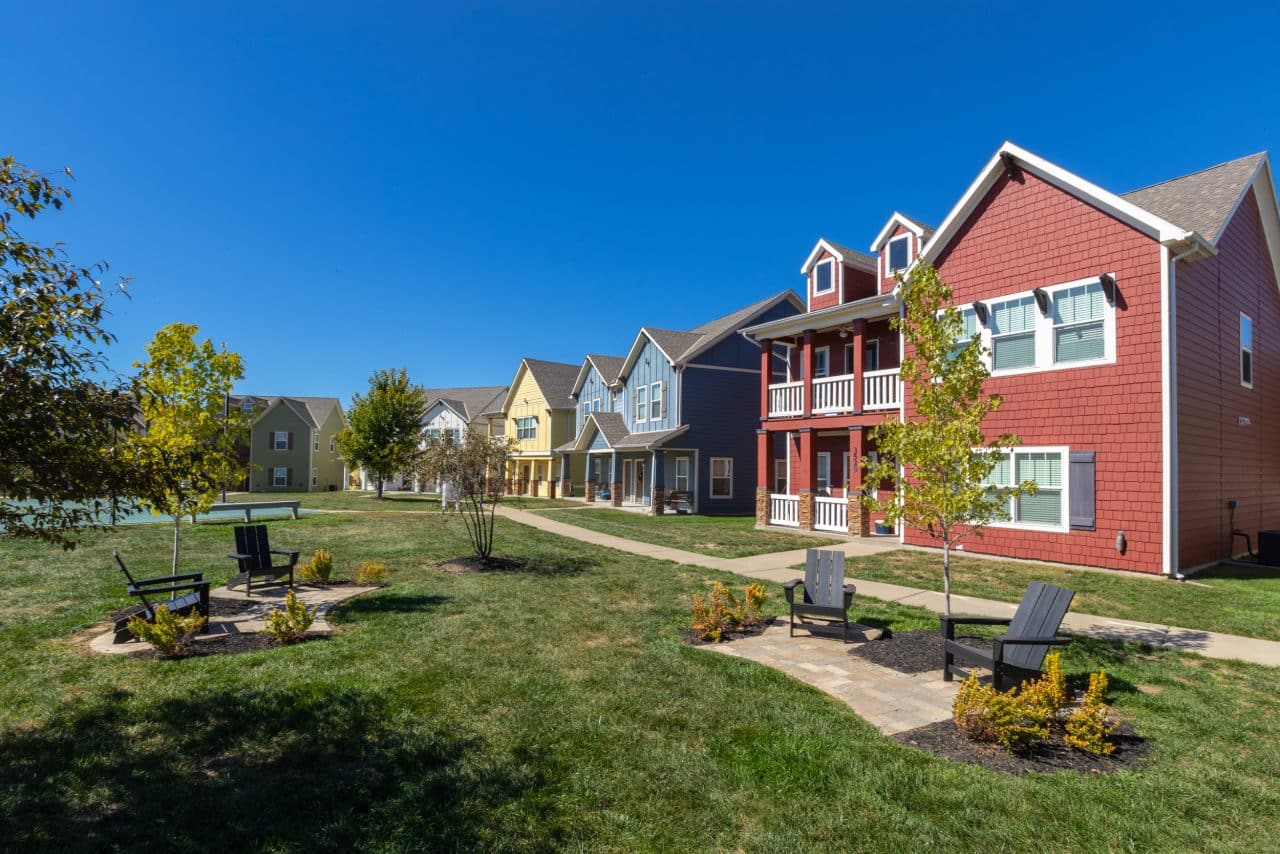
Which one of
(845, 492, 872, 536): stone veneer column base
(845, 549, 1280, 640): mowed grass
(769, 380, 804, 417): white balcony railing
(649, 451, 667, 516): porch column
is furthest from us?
(649, 451, 667, 516): porch column

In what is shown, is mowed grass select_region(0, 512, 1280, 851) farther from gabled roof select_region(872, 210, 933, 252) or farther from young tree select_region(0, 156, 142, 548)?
gabled roof select_region(872, 210, 933, 252)

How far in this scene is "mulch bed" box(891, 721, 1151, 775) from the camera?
4.65 meters

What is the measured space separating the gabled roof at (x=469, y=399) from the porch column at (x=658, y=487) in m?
23.9

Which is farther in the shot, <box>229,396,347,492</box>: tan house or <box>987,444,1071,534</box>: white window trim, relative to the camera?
<box>229,396,347,492</box>: tan house

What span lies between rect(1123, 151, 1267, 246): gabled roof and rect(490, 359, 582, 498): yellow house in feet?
101

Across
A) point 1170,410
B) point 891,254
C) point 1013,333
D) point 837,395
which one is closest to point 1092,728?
point 1170,410

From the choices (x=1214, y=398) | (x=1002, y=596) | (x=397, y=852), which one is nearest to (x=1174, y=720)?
(x=1002, y=596)

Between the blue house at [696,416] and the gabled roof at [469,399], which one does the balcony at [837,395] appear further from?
the gabled roof at [469,399]

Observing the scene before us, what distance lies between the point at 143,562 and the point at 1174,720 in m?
17.3

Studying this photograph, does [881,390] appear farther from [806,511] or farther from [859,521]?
[806,511]

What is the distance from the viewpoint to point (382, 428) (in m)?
38.1

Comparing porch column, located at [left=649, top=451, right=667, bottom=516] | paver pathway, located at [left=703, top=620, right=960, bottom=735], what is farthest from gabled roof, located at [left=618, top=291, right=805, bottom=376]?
paver pathway, located at [left=703, top=620, right=960, bottom=735]

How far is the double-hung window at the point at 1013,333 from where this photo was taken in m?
14.2

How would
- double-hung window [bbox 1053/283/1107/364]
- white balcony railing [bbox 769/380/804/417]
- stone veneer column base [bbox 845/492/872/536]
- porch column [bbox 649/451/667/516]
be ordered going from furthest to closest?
porch column [bbox 649/451/667/516]
white balcony railing [bbox 769/380/804/417]
stone veneer column base [bbox 845/492/872/536]
double-hung window [bbox 1053/283/1107/364]
